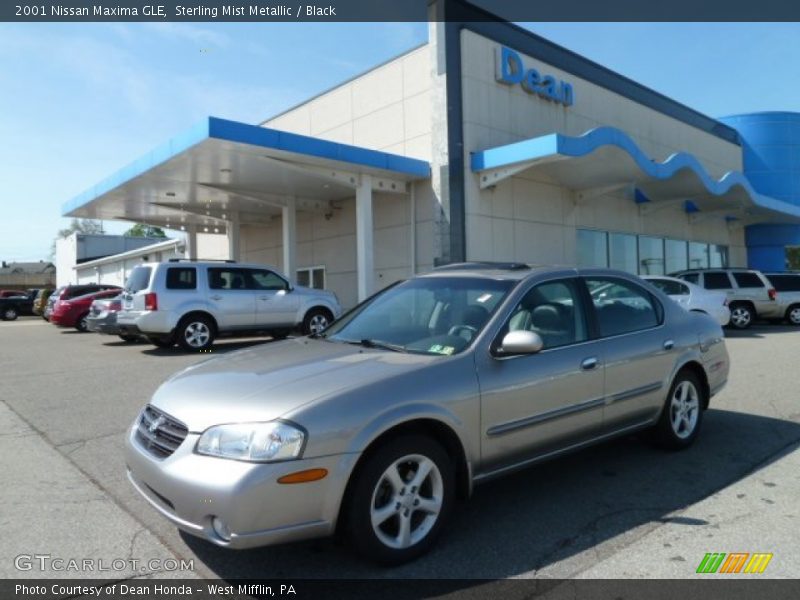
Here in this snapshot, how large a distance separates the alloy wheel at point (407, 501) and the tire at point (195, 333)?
968cm

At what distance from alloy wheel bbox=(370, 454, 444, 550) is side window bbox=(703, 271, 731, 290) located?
1591cm

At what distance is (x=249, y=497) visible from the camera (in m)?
2.74

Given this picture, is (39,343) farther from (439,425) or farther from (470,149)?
(439,425)

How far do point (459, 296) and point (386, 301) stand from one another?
663 mm

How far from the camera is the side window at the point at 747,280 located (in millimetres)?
17000

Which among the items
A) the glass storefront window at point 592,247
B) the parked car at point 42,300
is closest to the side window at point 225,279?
the glass storefront window at point 592,247

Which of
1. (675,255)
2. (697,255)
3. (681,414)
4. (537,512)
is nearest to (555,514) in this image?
(537,512)

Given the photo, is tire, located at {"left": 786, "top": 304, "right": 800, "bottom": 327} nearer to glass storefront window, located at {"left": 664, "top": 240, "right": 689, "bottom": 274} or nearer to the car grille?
glass storefront window, located at {"left": 664, "top": 240, "right": 689, "bottom": 274}

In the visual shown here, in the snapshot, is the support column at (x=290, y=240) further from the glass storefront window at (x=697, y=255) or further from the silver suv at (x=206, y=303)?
the glass storefront window at (x=697, y=255)

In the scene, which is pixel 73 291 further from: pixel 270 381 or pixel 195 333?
pixel 270 381

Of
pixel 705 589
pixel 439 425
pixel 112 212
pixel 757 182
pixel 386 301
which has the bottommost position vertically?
pixel 705 589

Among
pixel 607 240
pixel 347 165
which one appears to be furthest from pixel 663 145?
pixel 347 165

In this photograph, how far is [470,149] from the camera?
16344 mm

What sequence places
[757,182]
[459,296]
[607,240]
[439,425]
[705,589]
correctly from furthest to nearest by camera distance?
[757,182] < [607,240] < [459,296] < [439,425] < [705,589]
